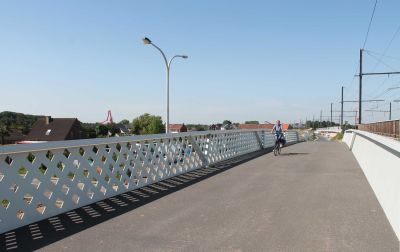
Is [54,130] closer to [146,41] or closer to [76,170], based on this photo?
[146,41]

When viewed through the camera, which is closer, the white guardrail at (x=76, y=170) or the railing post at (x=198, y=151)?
the white guardrail at (x=76, y=170)

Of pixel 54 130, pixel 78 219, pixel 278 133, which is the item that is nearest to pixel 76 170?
pixel 78 219

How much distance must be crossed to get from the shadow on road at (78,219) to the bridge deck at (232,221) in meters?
0.02

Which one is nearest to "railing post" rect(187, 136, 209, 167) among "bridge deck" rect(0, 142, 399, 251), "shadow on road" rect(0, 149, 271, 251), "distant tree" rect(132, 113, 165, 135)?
"bridge deck" rect(0, 142, 399, 251)

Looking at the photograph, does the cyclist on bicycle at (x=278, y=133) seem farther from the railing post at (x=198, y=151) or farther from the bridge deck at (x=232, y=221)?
the bridge deck at (x=232, y=221)

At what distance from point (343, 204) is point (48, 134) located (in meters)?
84.7

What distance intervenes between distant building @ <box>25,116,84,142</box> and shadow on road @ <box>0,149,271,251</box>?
78.6 meters

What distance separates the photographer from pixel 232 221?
6066 mm

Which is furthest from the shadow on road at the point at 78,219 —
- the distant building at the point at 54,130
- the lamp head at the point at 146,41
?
the distant building at the point at 54,130

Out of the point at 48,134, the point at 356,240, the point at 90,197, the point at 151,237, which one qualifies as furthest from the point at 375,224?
the point at 48,134

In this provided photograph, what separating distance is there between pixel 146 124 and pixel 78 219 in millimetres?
137139

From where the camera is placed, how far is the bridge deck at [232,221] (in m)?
4.98

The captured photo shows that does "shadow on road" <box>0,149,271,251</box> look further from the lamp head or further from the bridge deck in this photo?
the lamp head

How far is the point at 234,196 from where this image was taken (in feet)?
26.5
